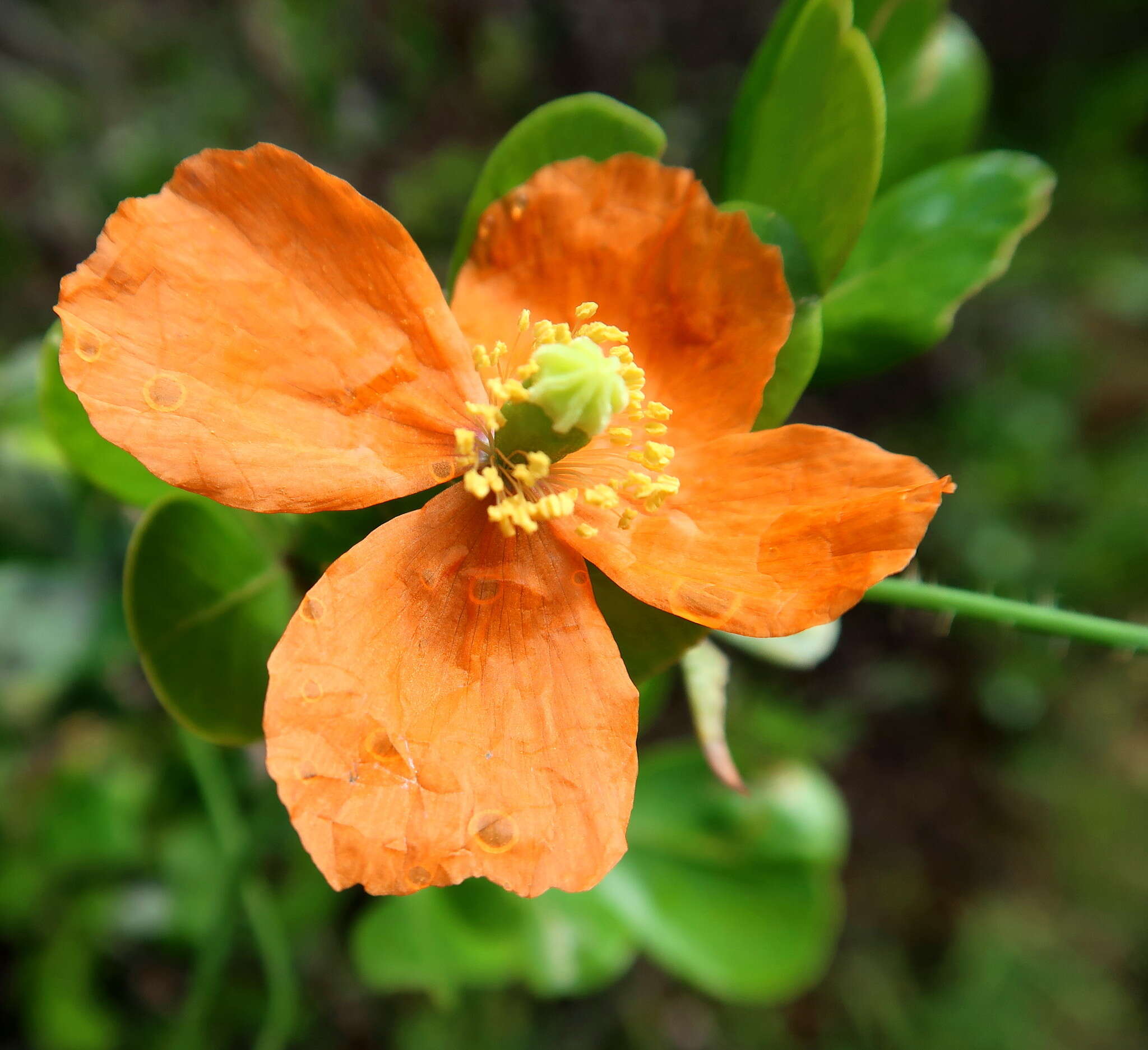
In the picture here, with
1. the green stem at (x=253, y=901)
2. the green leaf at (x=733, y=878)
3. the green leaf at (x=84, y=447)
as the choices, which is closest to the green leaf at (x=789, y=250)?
the green leaf at (x=84, y=447)

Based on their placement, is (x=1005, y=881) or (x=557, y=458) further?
(x=1005, y=881)

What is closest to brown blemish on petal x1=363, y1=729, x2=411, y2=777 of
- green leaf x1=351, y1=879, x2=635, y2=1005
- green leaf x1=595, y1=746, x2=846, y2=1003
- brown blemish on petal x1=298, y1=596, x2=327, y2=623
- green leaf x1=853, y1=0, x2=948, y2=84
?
brown blemish on petal x1=298, y1=596, x2=327, y2=623

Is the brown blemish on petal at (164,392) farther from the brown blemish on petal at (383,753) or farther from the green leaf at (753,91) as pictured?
the green leaf at (753,91)

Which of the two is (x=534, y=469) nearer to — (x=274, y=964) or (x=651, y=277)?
(x=651, y=277)

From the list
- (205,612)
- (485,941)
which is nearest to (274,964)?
(485,941)

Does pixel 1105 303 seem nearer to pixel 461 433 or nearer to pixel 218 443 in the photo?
pixel 461 433

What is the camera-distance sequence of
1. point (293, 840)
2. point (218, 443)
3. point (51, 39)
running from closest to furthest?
point (218, 443)
point (293, 840)
point (51, 39)

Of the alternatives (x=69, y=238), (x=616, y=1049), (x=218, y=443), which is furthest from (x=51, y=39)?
(x=616, y=1049)
